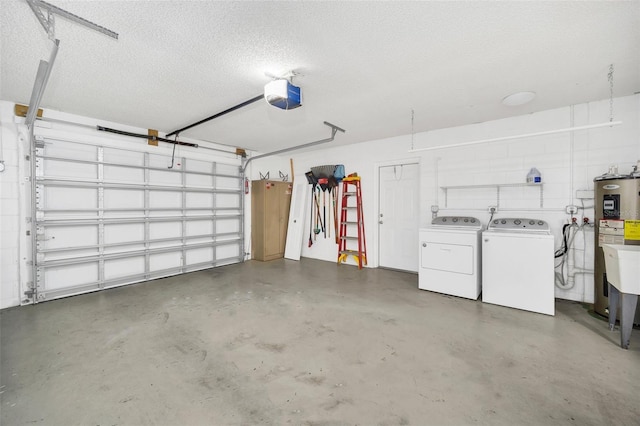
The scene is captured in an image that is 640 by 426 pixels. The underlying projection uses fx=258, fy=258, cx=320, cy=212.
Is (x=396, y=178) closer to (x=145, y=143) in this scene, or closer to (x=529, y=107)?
(x=529, y=107)

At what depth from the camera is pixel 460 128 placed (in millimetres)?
4223

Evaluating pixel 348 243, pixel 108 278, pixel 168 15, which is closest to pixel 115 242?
pixel 108 278

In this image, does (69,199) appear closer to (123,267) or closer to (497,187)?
(123,267)

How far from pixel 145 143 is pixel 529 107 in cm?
585

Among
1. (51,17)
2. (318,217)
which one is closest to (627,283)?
(318,217)

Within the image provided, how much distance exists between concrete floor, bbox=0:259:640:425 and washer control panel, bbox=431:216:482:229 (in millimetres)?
1144

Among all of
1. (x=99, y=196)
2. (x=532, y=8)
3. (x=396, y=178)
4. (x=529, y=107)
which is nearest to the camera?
(x=532, y=8)

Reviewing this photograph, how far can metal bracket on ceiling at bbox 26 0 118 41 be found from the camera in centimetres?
163

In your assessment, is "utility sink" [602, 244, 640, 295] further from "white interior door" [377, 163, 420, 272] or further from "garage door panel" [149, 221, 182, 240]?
"garage door panel" [149, 221, 182, 240]

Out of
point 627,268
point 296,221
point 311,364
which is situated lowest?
point 311,364

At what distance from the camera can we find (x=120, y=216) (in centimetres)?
411

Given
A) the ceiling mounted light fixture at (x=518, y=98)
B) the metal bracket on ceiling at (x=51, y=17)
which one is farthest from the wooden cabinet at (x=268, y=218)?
the ceiling mounted light fixture at (x=518, y=98)

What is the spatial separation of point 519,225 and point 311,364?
3.35 metres

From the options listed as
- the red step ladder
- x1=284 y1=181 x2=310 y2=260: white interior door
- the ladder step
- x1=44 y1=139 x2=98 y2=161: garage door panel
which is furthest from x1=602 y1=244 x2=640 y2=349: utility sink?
x1=44 y1=139 x2=98 y2=161: garage door panel
